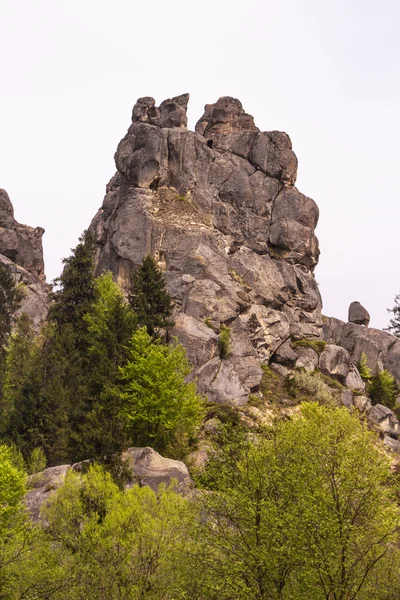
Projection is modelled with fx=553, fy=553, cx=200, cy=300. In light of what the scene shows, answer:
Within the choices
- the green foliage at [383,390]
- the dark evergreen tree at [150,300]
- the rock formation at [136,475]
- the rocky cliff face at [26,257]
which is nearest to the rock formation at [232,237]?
the green foliage at [383,390]

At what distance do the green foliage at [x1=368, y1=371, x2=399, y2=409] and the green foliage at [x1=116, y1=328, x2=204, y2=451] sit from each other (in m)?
39.0

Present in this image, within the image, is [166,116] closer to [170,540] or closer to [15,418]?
[15,418]

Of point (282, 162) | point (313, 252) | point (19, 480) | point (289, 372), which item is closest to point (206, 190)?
point (282, 162)

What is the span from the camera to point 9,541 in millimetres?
27531

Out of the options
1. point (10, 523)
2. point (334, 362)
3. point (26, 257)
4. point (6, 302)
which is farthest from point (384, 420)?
point (26, 257)

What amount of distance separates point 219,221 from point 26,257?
35.8 m

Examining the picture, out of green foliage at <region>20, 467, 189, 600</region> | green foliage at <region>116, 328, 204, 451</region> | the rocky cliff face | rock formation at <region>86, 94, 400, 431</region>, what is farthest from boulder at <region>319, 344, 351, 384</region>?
green foliage at <region>20, 467, 189, 600</region>

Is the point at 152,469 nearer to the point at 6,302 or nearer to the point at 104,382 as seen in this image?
the point at 104,382

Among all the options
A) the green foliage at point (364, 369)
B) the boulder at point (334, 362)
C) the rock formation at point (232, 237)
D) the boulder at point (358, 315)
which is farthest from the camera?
the boulder at point (358, 315)

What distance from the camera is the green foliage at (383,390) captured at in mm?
78287

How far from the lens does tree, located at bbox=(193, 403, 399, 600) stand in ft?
75.1

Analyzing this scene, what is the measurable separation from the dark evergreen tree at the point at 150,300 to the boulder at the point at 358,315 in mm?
51698

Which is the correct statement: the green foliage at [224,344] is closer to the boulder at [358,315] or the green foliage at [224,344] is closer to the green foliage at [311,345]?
the green foliage at [311,345]

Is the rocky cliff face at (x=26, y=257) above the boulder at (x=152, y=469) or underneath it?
above
